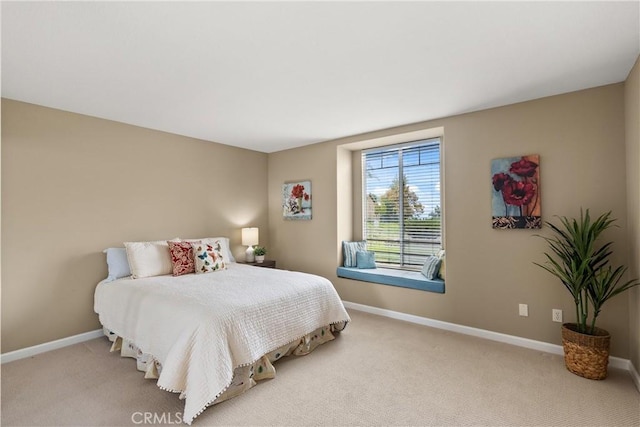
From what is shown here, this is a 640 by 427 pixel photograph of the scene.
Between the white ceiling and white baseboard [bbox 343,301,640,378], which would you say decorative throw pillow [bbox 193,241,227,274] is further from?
white baseboard [bbox 343,301,640,378]

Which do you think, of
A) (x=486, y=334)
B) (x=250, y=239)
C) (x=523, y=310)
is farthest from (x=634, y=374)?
(x=250, y=239)

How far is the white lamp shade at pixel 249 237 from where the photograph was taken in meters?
4.74

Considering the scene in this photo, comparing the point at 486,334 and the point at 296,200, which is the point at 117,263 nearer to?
the point at 296,200

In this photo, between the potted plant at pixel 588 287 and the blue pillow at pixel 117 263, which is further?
the blue pillow at pixel 117 263

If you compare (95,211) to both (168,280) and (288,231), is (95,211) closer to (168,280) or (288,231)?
(168,280)

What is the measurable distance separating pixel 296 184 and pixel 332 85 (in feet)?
8.11

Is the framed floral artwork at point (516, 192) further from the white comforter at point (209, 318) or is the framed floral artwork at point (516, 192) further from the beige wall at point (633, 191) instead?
the white comforter at point (209, 318)

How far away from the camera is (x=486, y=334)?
3.25 m

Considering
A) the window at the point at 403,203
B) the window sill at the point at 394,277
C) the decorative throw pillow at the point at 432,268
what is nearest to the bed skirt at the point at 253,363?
the window sill at the point at 394,277

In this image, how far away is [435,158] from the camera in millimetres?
4137

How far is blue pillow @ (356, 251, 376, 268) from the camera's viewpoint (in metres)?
4.45

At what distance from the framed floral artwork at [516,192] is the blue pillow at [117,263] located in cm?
398

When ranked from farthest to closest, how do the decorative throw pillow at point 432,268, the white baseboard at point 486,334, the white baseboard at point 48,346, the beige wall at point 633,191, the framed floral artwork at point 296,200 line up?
1. the framed floral artwork at point 296,200
2. the decorative throw pillow at point 432,268
3. the white baseboard at point 48,346
4. the white baseboard at point 486,334
5. the beige wall at point 633,191

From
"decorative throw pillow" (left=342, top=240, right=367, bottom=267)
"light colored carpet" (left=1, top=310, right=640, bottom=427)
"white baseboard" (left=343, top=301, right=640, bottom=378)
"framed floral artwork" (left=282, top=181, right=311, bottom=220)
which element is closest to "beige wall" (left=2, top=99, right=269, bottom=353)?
"light colored carpet" (left=1, top=310, right=640, bottom=427)
